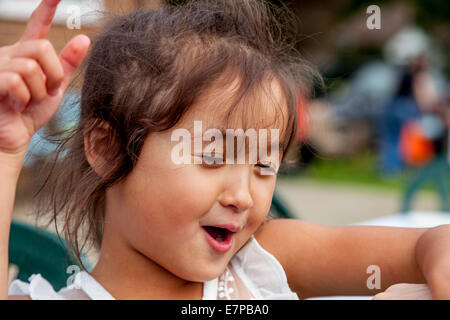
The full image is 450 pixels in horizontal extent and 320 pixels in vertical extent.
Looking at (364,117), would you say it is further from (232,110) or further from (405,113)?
(232,110)

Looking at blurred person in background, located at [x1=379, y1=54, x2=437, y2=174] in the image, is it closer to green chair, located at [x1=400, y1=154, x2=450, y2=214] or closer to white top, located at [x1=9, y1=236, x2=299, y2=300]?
green chair, located at [x1=400, y1=154, x2=450, y2=214]

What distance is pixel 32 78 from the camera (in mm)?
720

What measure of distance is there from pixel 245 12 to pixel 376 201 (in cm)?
462

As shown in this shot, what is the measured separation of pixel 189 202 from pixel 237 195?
8 cm

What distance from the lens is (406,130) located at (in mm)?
7199

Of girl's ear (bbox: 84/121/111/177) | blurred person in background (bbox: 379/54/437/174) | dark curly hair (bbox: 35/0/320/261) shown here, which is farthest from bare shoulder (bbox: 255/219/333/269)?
blurred person in background (bbox: 379/54/437/174)

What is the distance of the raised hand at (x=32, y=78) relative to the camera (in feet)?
2.35

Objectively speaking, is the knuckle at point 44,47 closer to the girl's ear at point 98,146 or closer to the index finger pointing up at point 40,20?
the index finger pointing up at point 40,20

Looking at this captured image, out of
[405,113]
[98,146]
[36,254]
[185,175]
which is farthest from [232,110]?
[405,113]

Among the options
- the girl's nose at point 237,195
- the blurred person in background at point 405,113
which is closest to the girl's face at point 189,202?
the girl's nose at point 237,195

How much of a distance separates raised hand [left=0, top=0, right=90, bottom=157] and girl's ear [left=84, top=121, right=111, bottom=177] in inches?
8.9

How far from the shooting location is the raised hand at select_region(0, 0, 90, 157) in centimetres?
72
